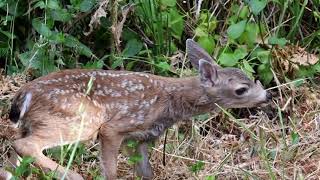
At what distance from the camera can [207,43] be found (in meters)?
8.39

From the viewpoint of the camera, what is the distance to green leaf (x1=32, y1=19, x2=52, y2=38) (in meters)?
7.96

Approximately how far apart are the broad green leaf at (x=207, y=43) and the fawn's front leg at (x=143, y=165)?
1.42 meters

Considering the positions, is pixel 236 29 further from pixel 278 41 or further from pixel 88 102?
pixel 88 102

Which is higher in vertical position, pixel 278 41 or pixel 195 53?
pixel 195 53

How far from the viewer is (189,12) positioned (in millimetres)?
8719

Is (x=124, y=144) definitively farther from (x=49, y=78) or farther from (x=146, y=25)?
(x=146, y=25)

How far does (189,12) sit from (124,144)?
1.89m

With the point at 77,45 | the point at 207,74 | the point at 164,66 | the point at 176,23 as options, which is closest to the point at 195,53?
the point at 207,74

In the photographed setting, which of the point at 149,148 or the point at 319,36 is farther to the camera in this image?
the point at 319,36

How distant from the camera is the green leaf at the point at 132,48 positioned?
8.35 m

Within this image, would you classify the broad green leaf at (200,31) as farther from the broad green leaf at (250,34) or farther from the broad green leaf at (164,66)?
the broad green leaf at (164,66)

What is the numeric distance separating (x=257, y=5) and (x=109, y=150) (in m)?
1.88

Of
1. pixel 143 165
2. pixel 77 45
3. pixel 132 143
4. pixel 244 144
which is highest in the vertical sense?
pixel 77 45

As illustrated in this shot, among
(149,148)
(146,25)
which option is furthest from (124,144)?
(146,25)
